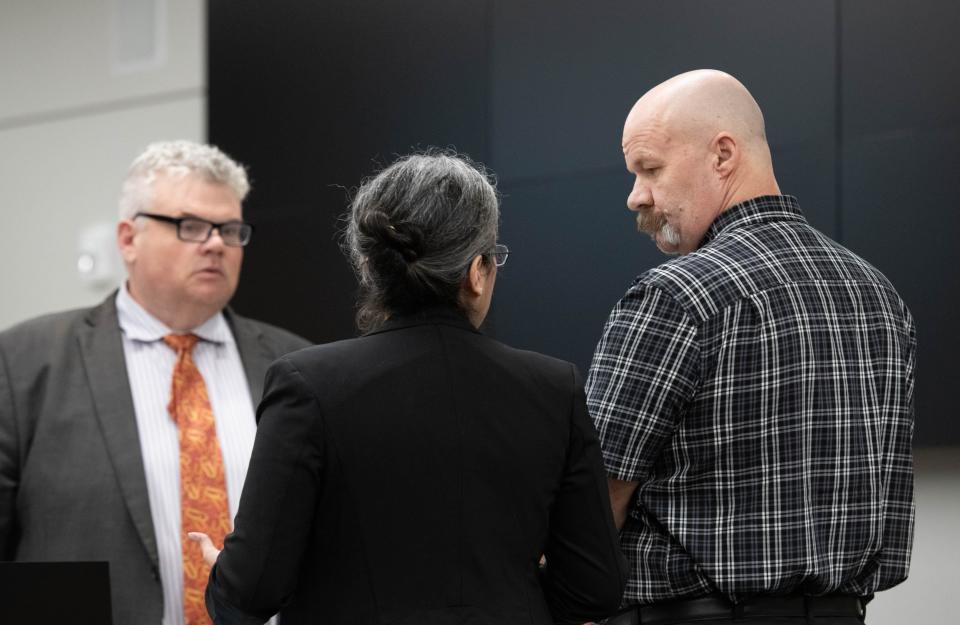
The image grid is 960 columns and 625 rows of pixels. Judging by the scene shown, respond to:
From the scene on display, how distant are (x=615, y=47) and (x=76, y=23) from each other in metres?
2.71

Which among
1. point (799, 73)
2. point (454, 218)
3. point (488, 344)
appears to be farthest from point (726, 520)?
point (799, 73)

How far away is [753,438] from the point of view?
1.92m

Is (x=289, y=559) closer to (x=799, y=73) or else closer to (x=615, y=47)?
(x=799, y=73)

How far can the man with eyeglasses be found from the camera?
271 centimetres

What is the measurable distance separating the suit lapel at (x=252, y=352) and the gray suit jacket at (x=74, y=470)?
337 mm

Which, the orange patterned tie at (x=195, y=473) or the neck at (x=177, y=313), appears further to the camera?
the neck at (x=177, y=313)

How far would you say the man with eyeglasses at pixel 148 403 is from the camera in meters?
2.71

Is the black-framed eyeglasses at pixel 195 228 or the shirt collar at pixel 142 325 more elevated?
the black-framed eyeglasses at pixel 195 228

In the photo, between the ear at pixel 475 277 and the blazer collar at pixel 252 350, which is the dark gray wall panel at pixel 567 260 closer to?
the blazer collar at pixel 252 350

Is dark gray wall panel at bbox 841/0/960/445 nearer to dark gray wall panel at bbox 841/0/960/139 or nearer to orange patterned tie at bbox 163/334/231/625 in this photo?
dark gray wall panel at bbox 841/0/960/139

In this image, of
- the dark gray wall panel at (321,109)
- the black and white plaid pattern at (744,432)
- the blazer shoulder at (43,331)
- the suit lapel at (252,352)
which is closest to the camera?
the black and white plaid pattern at (744,432)

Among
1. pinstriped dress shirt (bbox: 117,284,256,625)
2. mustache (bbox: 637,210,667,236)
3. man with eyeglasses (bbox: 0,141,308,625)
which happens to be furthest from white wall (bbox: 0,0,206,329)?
mustache (bbox: 637,210,667,236)

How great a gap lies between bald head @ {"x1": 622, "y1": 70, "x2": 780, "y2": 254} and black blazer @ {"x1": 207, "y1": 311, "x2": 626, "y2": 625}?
1.84ft

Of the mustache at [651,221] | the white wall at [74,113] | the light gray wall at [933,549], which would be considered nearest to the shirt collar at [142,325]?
the mustache at [651,221]
